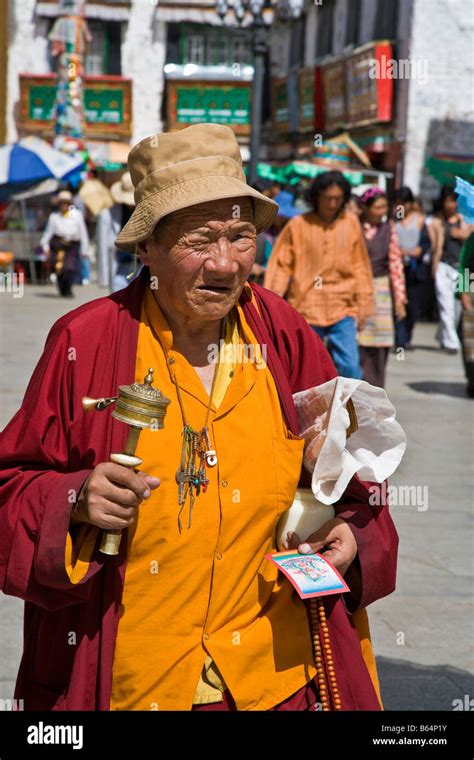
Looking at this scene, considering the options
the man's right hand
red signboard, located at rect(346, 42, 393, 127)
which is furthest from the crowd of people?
red signboard, located at rect(346, 42, 393, 127)

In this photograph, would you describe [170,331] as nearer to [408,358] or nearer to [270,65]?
[408,358]

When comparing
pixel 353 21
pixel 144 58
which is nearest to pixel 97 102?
pixel 144 58

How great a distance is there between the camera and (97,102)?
3519cm

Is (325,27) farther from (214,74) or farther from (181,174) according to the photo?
(181,174)

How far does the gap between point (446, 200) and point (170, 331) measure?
13.1 metres

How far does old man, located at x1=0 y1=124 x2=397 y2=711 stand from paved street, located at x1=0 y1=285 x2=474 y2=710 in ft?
5.20

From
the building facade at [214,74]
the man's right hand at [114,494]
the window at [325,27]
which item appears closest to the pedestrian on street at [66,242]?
the building facade at [214,74]

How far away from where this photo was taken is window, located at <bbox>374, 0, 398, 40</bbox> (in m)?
23.3

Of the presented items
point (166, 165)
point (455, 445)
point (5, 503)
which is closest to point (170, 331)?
point (166, 165)

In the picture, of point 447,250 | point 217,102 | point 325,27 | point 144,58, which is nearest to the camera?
point 447,250

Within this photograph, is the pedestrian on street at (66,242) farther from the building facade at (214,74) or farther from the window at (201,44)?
the window at (201,44)

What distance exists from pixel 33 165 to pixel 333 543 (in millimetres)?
23199

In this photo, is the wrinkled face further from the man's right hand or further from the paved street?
the paved street

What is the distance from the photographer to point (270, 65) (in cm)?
3531
